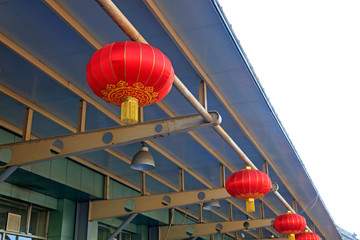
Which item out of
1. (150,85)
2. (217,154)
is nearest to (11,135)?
(217,154)

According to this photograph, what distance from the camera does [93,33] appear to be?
5457 mm

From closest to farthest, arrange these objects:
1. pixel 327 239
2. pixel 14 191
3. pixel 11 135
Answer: pixel 11 135
pixel 14 191
pixel 327 239

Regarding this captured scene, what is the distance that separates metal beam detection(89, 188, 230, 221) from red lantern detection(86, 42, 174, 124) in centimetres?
601

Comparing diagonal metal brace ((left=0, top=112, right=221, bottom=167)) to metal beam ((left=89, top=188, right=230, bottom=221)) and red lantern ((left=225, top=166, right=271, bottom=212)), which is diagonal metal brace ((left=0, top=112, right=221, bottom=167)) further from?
metal beam ((left=89, top=188, right=230, bottom=221))

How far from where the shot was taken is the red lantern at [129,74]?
3502 mm

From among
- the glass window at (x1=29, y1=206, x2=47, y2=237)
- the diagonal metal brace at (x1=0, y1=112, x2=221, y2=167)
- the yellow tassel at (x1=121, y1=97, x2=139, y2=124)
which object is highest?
the diagonal metal brace at (x1=0, y1=112, x2=221, y2=167)

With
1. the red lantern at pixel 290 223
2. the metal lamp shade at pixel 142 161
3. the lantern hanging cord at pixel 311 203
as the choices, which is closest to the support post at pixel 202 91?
the metal lamp shade at pixel 142 161

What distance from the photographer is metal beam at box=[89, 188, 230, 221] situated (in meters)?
9.56

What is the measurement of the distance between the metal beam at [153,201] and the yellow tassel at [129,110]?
598 cm

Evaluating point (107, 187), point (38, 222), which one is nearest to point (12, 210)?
point (38, 222)

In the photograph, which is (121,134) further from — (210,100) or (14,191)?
(14,191)

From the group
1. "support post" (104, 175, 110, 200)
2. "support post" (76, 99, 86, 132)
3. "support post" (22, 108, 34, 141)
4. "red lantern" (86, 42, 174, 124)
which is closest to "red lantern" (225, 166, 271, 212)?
"support post" (76, 99, 86, 132)

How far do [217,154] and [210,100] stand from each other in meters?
2.78

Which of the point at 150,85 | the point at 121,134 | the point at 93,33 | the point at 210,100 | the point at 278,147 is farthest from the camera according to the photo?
the point at 278,147
